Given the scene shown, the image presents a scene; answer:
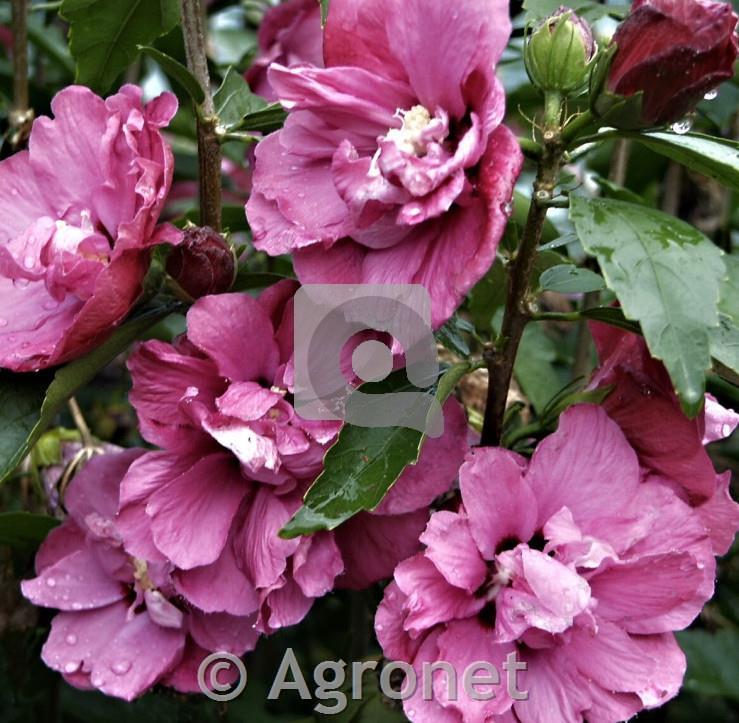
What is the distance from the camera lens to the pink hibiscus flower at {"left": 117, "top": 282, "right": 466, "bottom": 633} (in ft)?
2.30

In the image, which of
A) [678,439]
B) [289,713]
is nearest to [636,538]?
[678,439]

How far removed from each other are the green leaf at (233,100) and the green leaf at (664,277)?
0.34 m

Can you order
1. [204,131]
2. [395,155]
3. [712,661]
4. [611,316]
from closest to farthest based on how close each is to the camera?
[395,155] → [611,316] → [204,131] → [712,661]

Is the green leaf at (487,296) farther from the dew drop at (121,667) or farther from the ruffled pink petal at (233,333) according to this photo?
the dew drop at (121,667)

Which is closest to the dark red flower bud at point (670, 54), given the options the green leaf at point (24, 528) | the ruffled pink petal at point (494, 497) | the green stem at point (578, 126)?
the green stem at point (578, 126)

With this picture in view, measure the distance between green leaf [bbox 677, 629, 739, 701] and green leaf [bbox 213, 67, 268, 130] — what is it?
0.83 m

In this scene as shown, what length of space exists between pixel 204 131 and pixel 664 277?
39 centimetres

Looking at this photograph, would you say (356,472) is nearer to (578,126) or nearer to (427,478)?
(427,478)

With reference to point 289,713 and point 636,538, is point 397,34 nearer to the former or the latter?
point 636,538

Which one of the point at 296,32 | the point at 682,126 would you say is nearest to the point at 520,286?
the point at 682,126

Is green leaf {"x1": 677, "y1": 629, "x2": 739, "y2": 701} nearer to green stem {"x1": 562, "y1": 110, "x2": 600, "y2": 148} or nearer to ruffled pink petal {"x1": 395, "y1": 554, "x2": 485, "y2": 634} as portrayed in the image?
ruffled pink petal {"x1": 395, "y1": 554, "x2": 485, "y2": 634}

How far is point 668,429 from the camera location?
2.32 ft

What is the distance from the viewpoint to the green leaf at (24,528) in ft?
2.98

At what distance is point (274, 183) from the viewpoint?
713mm
